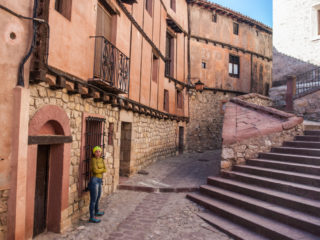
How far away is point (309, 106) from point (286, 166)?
778 cm

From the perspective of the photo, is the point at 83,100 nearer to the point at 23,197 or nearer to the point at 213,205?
the point at 23,197

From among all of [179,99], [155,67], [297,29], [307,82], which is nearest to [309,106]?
[307,82]

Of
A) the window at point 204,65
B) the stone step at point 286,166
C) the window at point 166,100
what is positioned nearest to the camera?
the stone step at point 286,166

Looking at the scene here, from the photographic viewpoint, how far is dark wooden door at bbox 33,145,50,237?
444 cm

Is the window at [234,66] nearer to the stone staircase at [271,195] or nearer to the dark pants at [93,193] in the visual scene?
the stone staircase at [271,195]

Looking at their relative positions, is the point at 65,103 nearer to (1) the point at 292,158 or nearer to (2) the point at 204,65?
(1) the point at 292,158

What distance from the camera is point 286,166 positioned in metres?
5.84

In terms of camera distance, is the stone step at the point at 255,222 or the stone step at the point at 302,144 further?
→ the stone step at the point at 302,144

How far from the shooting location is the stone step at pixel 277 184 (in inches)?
183

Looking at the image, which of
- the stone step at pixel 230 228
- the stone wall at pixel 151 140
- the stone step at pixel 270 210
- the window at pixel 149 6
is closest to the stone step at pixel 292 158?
the stone step at pixel 270 210

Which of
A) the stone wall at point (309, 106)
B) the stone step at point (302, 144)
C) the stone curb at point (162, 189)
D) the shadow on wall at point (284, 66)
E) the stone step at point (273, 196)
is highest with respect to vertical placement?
the shadow on wall at point (284, 66)

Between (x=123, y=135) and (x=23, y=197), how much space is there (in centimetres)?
532

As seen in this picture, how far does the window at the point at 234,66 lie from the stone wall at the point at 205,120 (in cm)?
165

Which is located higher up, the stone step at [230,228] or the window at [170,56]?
the window at [170,56]
